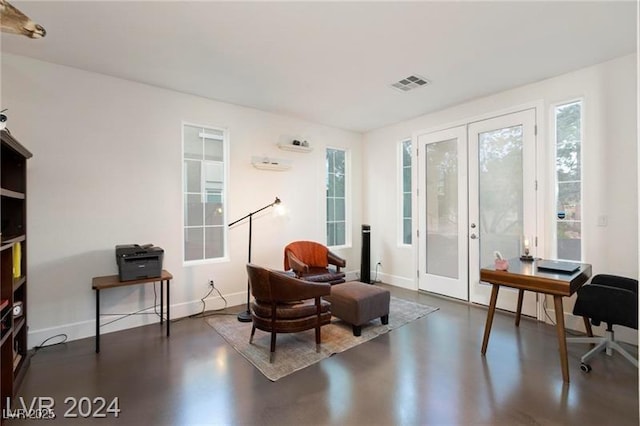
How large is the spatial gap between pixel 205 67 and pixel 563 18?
3.26 meters

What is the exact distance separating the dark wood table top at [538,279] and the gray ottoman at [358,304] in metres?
1.13

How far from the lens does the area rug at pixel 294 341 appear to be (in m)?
2.56

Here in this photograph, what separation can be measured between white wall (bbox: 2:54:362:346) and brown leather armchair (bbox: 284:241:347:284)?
0.60 metres

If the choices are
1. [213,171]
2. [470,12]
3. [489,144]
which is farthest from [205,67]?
[489,144]

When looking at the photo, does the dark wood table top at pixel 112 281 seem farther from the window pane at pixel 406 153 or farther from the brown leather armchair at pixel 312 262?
the window pane at pixel 406 153

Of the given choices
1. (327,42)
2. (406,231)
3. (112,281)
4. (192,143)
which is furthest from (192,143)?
(406,231)

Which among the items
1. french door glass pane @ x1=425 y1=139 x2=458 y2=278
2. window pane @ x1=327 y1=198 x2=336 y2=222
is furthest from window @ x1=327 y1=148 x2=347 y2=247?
french door glass pane @ x1=425 y1=139 x2=458 y2=278

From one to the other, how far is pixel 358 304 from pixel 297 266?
3.59ft

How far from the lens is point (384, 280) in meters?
5.45

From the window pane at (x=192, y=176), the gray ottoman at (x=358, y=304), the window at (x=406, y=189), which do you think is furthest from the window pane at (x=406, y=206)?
the window pane at (x=192, y=176)

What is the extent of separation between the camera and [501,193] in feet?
12.8

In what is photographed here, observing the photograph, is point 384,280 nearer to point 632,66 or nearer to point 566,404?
point 566,404

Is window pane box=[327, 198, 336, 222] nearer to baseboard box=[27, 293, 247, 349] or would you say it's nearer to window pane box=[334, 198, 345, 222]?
window pane box=[334, 198, 345, 222]

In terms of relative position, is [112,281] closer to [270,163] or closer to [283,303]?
[283,303]
